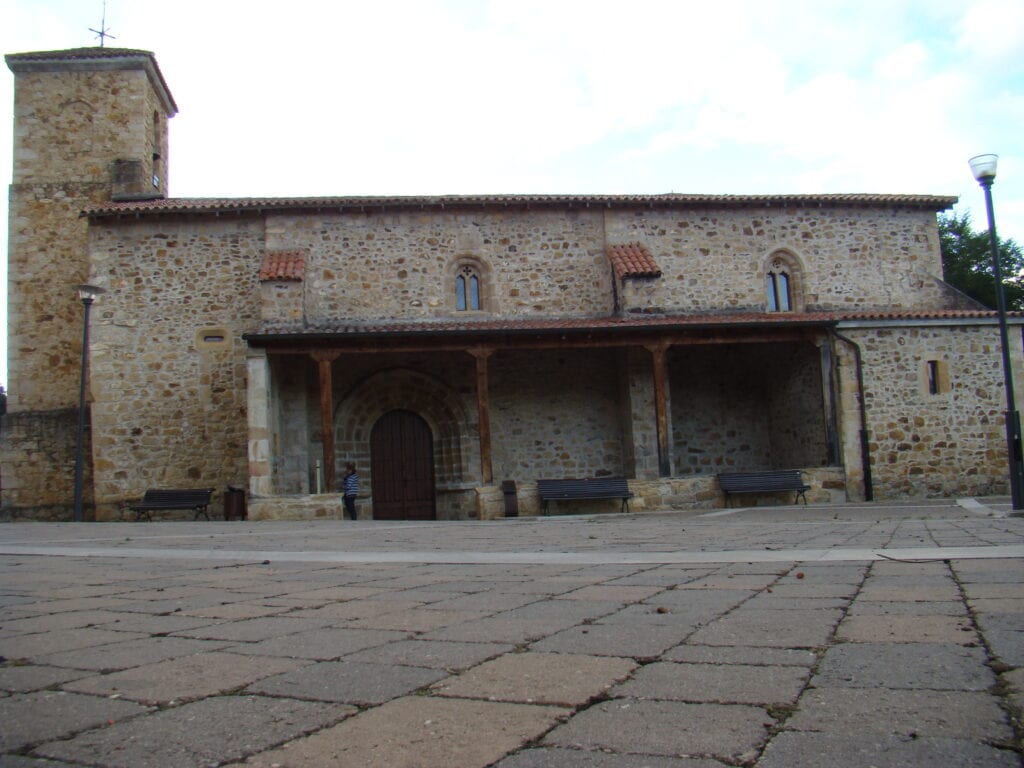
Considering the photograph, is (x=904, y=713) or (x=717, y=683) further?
(x=717, y=683)

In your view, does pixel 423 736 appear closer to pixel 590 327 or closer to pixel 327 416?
pixel 327 416

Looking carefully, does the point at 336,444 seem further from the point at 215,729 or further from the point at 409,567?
the point at 215,729

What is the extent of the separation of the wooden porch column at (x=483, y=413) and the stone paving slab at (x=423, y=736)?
Result: 40.9 ft

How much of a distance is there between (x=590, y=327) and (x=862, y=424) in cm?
538

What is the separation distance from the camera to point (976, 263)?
27.2m

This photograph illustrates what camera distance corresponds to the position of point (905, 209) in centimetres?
1873

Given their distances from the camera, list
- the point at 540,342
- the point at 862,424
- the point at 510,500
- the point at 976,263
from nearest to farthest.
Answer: the point at 510,500 < the point at 540,342 < the point at 862,424 < the point at 976,263

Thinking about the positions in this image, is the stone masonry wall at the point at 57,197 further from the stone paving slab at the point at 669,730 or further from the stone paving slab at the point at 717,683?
the stone paving slab at the point at 669,730

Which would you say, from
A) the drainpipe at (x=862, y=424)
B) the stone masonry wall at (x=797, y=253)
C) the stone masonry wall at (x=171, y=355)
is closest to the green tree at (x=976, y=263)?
the stone masonry wall at (x=797, y=253)

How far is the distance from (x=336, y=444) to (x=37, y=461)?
612 cm

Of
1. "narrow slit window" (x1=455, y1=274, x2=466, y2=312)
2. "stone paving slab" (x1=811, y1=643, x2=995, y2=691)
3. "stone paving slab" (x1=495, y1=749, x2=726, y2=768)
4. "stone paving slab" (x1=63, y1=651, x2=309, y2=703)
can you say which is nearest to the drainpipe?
"narrow slit window" (x1=455, y1=274, x2=466, y2=312)

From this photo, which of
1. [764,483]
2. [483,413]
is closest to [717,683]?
[483,413]

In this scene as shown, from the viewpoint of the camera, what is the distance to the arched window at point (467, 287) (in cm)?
1786

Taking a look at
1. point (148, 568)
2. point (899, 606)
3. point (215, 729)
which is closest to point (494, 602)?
point (899, 606)
